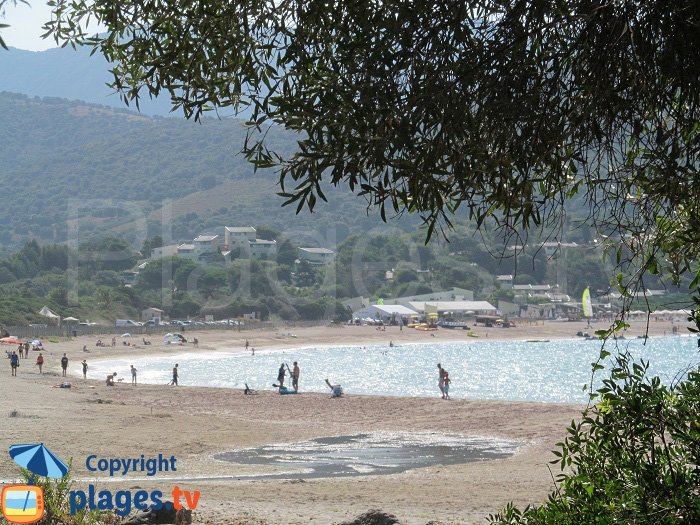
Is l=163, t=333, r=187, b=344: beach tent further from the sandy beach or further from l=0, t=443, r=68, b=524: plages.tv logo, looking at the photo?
l=0, t=443, r=68, b=524: plages.tv logo

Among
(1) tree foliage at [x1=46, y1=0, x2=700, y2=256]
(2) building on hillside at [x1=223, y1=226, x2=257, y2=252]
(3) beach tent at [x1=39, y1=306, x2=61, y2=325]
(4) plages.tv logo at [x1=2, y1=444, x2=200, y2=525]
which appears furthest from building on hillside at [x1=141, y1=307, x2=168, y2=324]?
(1) tree foliage at [x1=46, y1=0, x2=700, y2=256]

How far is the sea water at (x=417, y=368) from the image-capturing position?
42375 millimetres

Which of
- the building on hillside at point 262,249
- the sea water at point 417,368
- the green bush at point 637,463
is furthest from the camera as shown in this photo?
the building on hillside at point 262,249

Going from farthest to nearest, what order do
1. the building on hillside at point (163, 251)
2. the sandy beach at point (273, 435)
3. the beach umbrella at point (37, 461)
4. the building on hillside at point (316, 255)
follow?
the building on hillside at point (316, 255), the building on hillside at point (163, 251), the sandy beach at point (273, 435), the beach umbrella at point (37, 461)

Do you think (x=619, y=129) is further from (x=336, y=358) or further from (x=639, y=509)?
(x=336, y=358)

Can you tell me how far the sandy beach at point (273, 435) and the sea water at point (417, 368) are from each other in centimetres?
650

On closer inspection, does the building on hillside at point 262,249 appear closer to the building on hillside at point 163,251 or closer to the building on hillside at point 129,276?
the building on hillside at point 163,251

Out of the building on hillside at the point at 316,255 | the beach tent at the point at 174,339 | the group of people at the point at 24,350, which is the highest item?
the building on hillside at the point at 316,255

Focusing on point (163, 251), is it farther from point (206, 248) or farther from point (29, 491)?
point (29, 491)

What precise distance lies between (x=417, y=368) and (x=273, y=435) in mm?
39479

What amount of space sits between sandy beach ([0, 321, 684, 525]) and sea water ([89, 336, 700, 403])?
650cm

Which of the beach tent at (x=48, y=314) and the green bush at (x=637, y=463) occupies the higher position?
the green bush at (x=637, y=463)

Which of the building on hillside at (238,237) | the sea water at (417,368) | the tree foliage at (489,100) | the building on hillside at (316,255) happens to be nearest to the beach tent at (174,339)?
the sea water at (417,368)

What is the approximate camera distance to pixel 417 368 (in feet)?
195
